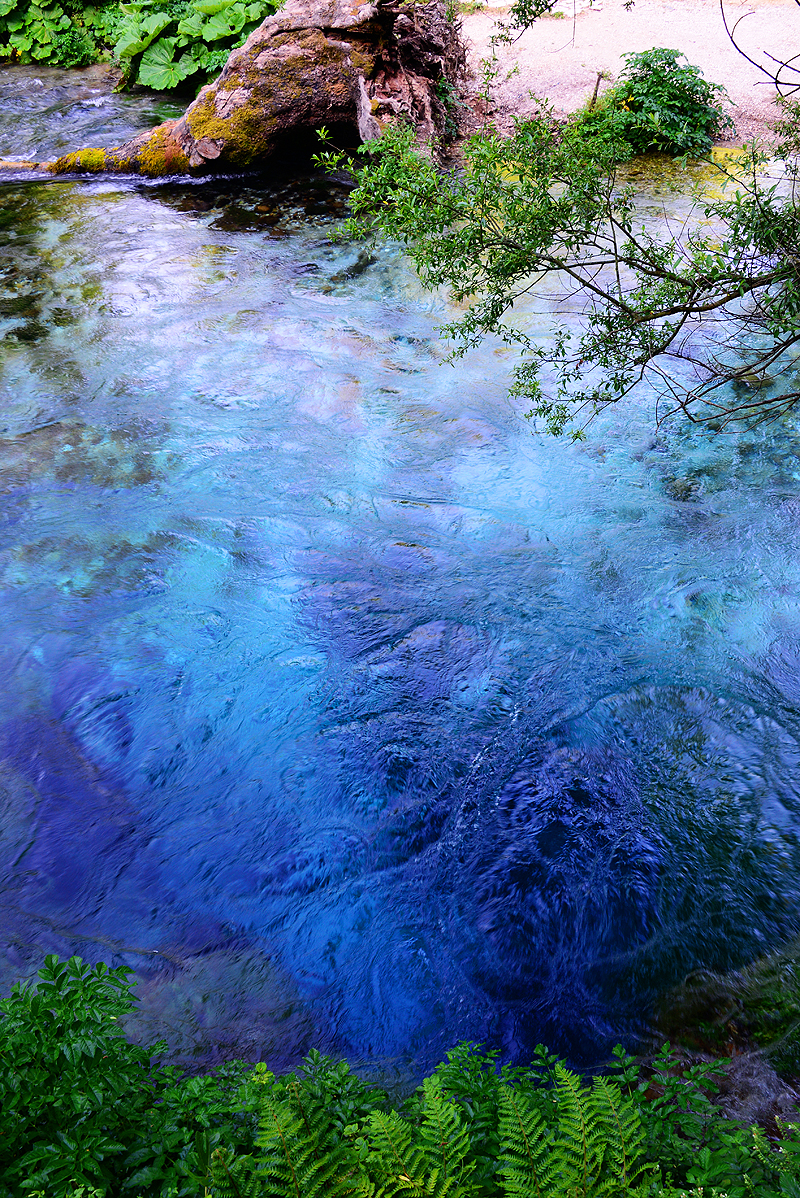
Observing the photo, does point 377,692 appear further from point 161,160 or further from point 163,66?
point 163,66

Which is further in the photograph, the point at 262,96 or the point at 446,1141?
the point at 262,96

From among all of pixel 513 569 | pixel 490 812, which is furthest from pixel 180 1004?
pixel 513 569

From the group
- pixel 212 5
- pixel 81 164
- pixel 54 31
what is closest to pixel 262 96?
pixel 81 164

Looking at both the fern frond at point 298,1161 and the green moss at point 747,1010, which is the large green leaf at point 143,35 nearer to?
the green moss at point 747,1010

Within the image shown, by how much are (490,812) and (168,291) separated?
7.21m

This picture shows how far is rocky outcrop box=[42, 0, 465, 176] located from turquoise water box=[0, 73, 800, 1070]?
4843 mm

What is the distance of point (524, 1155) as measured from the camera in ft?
7.25

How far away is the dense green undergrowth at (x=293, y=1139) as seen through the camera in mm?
2090

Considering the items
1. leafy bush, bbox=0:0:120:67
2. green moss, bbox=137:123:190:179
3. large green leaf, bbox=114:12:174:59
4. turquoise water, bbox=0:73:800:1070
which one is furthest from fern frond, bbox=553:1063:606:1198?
leafy bush, bbox=0:0:120:67

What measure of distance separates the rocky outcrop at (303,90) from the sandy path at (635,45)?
5.83 feet

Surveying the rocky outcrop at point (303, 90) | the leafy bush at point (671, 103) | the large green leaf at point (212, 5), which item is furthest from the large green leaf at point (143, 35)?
the leafy bush at point (671, 103)

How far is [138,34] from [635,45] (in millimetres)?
8790

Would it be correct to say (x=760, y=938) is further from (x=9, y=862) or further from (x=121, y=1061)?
(x=9, y=862)

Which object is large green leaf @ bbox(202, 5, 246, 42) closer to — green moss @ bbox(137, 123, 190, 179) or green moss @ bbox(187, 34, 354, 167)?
green moss @ bbox(187, 34, 354, 167)
